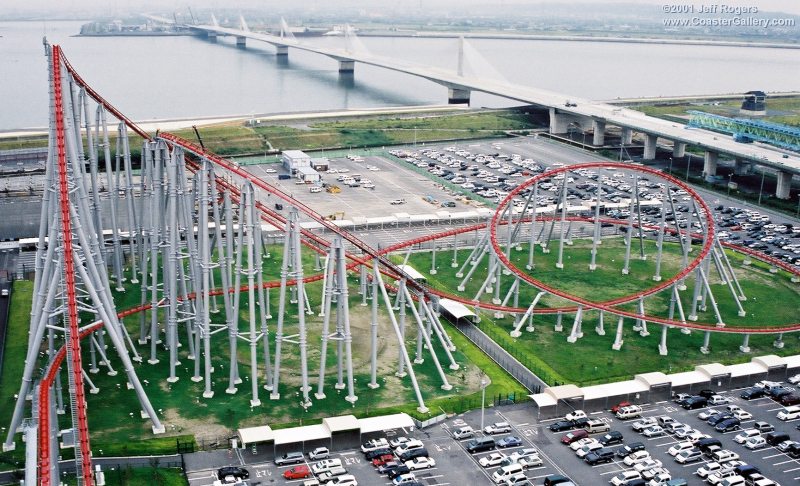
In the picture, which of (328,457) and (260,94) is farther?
(260,94)

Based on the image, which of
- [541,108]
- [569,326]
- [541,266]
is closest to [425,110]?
[541,108]

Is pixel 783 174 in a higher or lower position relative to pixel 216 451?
higher

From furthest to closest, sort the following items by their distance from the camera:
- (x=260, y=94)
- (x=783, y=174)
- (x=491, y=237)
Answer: (x=260, y=94) < (x=783, y=174) < (x=491, y=237)

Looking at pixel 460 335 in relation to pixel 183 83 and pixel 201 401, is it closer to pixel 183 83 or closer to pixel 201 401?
pixel 201 401

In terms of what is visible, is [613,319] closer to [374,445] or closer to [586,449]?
[586,449]

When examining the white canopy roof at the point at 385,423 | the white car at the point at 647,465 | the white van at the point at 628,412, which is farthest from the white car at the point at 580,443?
the white canopy roof at the point at 385,423

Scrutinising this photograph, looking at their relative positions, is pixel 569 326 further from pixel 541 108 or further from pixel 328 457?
pixel 541 108

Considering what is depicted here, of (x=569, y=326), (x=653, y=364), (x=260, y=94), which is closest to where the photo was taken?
(x=653, y=364)

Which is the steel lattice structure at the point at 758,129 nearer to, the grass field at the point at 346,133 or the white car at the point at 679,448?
the grass field at the point at 346,133
